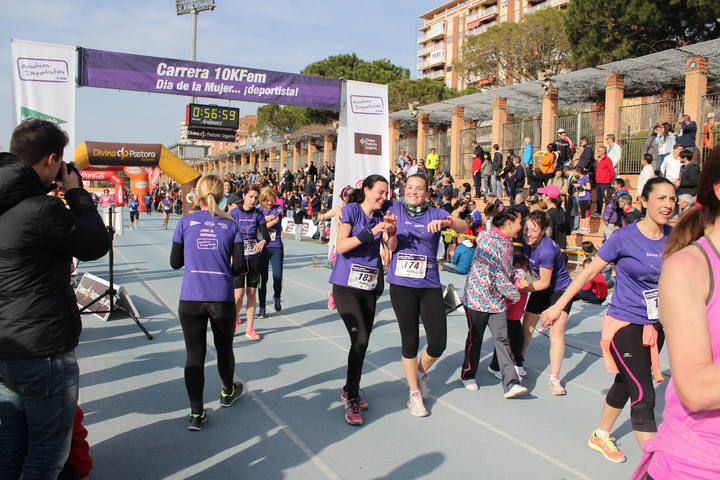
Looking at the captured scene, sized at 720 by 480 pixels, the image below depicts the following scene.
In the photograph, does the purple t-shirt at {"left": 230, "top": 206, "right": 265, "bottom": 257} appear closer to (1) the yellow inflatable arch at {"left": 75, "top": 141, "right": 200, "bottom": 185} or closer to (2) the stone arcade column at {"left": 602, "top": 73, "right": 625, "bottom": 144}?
(1) the yellow inflatable arch at {"left": 75, "top": 141, "right": 200, "bottom": 185}

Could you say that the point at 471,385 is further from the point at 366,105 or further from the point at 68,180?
the point at 366,105

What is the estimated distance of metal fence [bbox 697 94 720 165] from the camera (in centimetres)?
1551

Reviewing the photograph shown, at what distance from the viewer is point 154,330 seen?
761 cm

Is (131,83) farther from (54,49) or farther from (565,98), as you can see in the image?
(565,98)

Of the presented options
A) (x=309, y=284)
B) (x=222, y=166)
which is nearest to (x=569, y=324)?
(x=309, y=284)

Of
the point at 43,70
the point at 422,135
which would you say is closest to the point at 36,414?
the point at 43,70

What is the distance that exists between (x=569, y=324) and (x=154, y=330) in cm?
582

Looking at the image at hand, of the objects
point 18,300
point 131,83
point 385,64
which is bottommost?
point 18,300

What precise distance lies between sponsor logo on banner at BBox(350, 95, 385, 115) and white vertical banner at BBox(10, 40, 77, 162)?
510 centimetres

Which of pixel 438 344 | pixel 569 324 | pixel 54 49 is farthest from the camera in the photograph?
pixel 54 49

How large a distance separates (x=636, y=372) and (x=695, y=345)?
241cm

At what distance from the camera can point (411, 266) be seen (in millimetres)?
4734

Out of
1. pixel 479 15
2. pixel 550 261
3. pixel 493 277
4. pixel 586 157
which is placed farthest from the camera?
pixel 479 15

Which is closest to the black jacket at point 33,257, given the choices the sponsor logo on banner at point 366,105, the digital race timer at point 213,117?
the sponsor logo on banner at point 366,105
